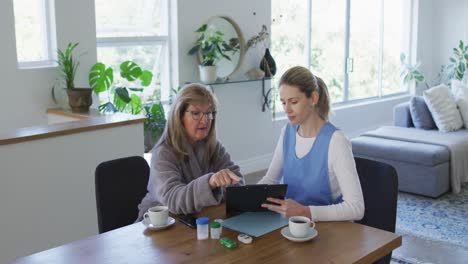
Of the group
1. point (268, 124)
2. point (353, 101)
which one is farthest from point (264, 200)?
point (353, 101)

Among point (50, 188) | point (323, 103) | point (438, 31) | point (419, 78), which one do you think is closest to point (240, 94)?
point (50, 188)

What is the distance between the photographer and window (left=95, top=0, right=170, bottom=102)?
175 inches

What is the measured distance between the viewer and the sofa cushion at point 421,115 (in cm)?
560

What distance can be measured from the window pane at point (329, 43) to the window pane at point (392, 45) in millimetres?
1141

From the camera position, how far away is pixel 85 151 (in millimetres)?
3127

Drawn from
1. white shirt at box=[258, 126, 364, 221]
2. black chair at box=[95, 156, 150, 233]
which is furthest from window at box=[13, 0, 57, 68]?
white shirt at box=[258, 126, 364, 221]

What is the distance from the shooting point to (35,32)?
4.03 m

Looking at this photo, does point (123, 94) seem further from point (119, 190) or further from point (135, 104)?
point (119, 190)

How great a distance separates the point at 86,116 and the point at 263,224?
2.15 metres

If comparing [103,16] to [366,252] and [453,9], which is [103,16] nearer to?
[366,252]

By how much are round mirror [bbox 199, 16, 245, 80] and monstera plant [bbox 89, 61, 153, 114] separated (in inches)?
36.3

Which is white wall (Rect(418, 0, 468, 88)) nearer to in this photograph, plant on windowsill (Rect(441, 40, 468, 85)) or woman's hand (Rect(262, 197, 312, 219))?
plant on windowsill (Rect(441, 40, 468, 85))

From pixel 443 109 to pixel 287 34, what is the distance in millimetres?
1830

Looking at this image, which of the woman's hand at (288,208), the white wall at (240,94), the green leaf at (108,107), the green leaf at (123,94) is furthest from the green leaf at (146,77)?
the woman's hand at (288,208)
